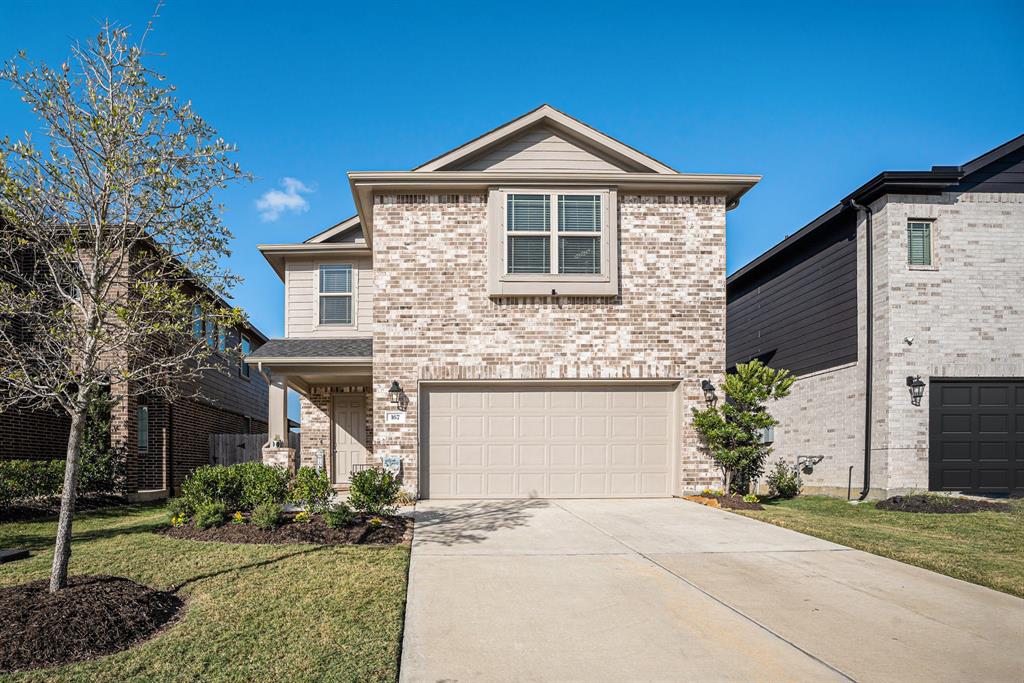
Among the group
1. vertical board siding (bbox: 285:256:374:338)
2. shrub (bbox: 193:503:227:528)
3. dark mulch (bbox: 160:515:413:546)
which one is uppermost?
vertical board siding (bbox: 285:256:374:338)

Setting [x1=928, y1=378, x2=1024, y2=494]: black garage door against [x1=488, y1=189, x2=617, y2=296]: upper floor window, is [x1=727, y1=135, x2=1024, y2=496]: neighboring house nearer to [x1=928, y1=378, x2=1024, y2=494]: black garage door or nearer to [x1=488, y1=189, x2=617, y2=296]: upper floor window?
[x1=928, y1=378, x2=1024, y2=494]: black garage door

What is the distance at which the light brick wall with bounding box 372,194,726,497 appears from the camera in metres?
12.4

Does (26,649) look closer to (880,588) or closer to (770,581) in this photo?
(770,581)

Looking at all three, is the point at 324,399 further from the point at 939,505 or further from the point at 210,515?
the point at 939,505

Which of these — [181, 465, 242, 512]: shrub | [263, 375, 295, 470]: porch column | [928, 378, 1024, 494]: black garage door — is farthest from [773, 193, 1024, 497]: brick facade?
[181, 465, 242, 512]: shrub

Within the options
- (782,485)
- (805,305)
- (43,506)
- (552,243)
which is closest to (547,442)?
(552,243)

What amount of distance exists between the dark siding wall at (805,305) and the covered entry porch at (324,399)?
418 inches

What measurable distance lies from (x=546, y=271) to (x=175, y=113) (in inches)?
295

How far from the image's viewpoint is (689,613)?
541 centimetres

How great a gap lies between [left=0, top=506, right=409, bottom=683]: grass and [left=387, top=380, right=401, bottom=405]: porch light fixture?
14.5ft

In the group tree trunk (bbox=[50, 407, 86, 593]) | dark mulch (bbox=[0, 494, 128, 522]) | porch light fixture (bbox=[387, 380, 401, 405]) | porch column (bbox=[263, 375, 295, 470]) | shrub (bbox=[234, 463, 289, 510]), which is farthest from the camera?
porch column (bbox=[263, 375, 295, 470])

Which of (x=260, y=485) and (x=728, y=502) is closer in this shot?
(x=260, y=485)

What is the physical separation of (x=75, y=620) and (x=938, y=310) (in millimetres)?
14839

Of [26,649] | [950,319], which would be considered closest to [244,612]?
[26,649]
